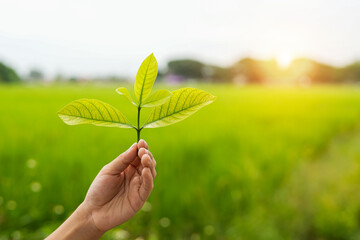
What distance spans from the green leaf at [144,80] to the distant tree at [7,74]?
1102 cm

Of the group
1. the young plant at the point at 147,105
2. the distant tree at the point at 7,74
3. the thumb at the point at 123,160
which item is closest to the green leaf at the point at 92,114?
the young plant at the point at 147,105

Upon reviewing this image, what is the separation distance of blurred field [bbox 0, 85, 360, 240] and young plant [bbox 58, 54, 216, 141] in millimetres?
1280

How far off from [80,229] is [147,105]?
0.48m

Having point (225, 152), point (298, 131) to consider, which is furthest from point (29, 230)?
point (298, 131)

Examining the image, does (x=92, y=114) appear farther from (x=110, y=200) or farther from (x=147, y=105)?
(x=110, y=200)

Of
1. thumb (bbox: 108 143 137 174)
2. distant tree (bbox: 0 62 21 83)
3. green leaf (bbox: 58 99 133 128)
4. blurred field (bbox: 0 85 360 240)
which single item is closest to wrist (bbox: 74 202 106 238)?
thumb (bbox: 108 143 137 174)

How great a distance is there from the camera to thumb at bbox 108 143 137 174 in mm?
733

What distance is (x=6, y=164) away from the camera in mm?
2578

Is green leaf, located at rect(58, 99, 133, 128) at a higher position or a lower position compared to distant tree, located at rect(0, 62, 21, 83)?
higher

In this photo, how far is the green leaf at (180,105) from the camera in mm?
549

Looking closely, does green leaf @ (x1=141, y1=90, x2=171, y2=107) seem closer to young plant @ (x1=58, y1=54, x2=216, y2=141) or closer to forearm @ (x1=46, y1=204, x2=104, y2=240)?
young plant @ (x1=58, y1=54, x2=216, y2=141)

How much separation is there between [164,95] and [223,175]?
2.02 m

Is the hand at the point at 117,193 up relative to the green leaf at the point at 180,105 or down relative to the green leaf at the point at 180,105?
down

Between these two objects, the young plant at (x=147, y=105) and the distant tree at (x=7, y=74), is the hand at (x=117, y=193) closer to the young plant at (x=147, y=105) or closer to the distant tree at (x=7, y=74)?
the young plant at (x=147, y=105)
